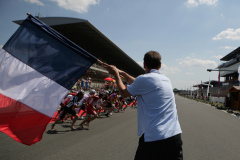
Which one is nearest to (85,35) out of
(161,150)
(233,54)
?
(161,150)

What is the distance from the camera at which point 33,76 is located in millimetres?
2812

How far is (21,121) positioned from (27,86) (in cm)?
50

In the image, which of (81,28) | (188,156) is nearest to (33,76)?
(188,156)

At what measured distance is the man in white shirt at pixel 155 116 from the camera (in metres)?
1.88

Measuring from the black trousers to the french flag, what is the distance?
1.48m

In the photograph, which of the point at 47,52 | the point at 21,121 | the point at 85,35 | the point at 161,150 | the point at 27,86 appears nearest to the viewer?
the point at 161,150

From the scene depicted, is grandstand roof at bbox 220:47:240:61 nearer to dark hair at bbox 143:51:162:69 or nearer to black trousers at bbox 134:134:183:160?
dark hair at bbox 143:51:162:69

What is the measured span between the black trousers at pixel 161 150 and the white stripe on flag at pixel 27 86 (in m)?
1.46

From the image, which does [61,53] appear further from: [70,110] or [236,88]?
[236,88]

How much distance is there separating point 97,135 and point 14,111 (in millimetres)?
4034

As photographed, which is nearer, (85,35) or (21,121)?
(21,121)

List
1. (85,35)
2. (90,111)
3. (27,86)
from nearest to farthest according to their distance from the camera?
(27,86)
(90,111)
(85,35)

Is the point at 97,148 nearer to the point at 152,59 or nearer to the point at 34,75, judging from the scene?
the point at 34,75

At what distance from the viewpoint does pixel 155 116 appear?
1.92m
